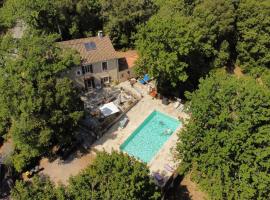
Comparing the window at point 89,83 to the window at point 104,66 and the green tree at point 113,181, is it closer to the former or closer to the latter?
the window at point 104,66

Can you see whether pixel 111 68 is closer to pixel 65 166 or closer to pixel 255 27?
pixel 65 166

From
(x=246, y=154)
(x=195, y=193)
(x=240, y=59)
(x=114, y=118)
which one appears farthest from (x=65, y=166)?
(x=240, y=59)

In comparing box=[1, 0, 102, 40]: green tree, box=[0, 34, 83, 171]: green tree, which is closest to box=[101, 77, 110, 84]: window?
box=[1, 0, 102, 40]: green tree

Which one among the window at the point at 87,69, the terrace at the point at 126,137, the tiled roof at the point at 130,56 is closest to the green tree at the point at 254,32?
the terrace at the point at 126,137

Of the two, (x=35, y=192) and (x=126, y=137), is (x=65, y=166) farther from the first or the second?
(x=35, y=192)

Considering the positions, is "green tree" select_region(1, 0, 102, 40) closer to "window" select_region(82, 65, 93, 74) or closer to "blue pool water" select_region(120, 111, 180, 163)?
"window" select_region(82, 65, 93, 74)

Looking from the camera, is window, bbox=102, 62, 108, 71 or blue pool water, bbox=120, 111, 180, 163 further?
window, bbox=102, 62, 108, 71
